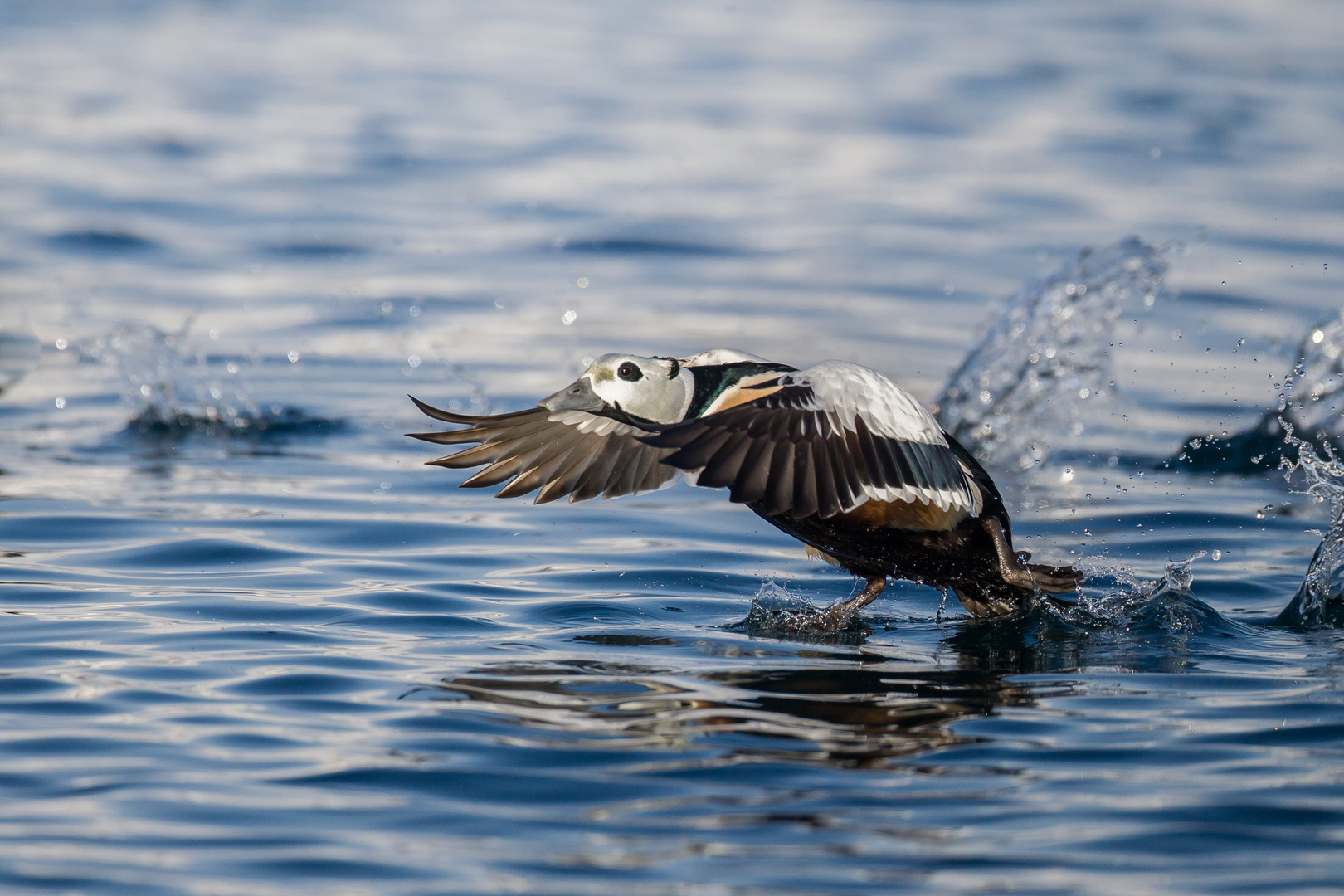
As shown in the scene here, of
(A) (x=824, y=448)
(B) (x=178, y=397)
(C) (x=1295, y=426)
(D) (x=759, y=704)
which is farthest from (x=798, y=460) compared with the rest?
(B) (x=178, y=397)

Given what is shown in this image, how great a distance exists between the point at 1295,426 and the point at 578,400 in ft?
16.2

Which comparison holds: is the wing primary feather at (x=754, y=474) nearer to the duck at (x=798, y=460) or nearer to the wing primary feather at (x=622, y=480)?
the duck at (x=798, y=460)

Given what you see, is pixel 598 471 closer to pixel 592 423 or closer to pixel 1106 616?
pixel 592 423

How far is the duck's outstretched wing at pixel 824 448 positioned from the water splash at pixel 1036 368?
3684mm

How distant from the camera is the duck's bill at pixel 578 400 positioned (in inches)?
232

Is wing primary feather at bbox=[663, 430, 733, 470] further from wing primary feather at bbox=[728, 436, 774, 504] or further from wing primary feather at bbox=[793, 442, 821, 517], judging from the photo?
wing primary feather at bbox=[793, 442, 821, 517]

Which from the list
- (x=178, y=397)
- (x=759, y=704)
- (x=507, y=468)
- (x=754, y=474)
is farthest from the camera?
(x=178, y=397)

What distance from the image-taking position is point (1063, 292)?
10.2m

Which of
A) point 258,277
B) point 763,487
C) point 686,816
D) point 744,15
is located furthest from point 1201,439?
point 744,15

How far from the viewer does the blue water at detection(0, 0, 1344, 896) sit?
3932mm

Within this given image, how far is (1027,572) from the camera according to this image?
→ 596cm

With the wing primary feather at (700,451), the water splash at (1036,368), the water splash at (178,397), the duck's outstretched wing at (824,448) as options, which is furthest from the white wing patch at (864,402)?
the water splash at (178,397)

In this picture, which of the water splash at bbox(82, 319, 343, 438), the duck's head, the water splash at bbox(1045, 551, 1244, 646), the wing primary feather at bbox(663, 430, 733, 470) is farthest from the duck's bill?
the water splash at bbox(82, 319, 343, 438)

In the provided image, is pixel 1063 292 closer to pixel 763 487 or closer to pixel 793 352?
pixel 793 352
